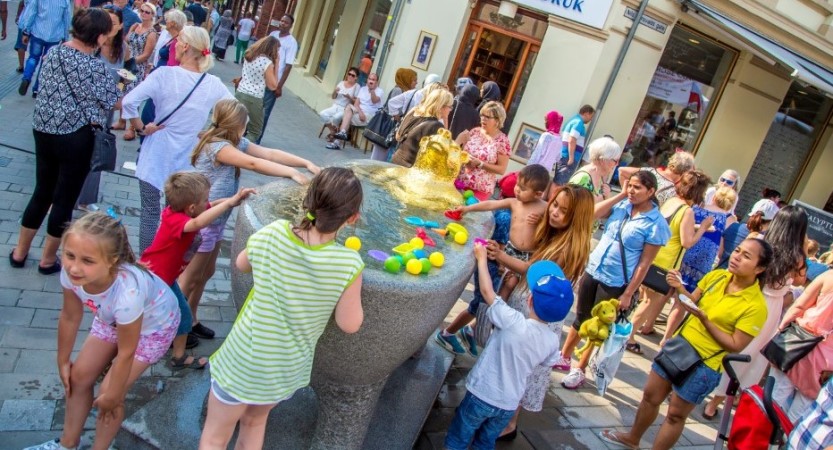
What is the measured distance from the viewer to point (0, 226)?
173 inches

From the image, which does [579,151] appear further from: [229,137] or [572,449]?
[229,137]

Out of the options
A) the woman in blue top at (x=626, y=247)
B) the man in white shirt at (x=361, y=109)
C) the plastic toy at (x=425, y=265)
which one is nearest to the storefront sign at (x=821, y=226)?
the woman in blue top at (x=626, y=247)

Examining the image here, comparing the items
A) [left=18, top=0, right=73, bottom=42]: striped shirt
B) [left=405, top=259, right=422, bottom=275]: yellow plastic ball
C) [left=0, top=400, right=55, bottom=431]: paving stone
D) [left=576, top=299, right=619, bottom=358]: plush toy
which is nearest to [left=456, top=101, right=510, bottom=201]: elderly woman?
[left=576, top=299, right=619, bottom=358]: plush toy

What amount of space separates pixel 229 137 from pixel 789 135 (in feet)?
41.3

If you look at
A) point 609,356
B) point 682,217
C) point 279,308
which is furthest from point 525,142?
point 279,308

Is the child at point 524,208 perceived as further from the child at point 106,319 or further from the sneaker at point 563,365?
the child at point 106,319

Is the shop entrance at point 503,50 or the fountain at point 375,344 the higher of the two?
the shop entrance at point 503,50

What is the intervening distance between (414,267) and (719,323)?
78.8 inches

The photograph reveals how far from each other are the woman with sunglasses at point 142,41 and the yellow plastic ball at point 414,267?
585 centimetres

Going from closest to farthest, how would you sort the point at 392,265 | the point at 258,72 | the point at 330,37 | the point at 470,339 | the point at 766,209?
the point at 392,265 < the point at 470,339 < the point at 766,209 < the point at 258,72 < the point at 330,37

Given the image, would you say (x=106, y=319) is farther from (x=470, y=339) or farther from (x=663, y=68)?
(x=663, y=68)

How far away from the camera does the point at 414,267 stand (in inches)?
104

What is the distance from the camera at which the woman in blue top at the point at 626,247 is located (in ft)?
13.9

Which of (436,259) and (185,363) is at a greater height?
(436,259)
